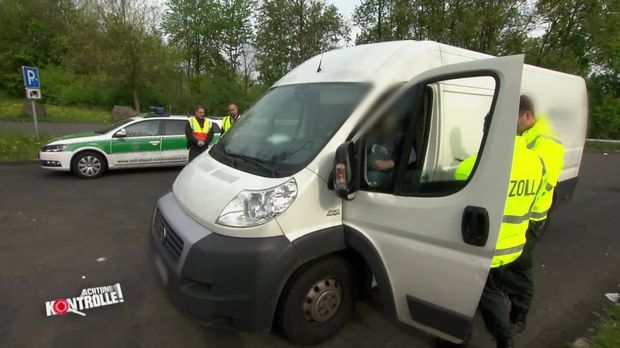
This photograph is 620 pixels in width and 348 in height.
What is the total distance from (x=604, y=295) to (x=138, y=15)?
28757 mm

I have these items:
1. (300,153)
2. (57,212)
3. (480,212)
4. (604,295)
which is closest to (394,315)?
(480,212)

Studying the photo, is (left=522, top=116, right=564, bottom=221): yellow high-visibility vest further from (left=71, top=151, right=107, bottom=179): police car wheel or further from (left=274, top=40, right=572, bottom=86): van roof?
(left=71, top=151, right=107, bottom=179): police car wheel

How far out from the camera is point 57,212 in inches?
218

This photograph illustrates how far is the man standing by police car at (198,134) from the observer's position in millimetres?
5969

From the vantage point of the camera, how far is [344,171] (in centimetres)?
214

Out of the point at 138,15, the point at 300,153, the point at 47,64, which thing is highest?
the point at 138,15

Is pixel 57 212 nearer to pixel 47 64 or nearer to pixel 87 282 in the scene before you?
pixel 87 282

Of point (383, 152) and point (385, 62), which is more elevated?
point (385, 62)

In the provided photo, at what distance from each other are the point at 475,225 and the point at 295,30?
31.4 meters

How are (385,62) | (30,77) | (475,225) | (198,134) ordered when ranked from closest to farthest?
(475,225)
(385,62)
(198,134)
(30,77)

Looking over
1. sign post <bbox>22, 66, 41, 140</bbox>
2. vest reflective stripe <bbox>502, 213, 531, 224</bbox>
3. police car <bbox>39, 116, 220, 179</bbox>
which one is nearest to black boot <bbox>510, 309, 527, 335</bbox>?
vest reflective stripe <bbox>502, 213, 531, 224</bbox>

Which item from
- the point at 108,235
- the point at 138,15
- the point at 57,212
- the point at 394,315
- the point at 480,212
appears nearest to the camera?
the point at 480,212

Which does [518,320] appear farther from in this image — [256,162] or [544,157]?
[256,162]

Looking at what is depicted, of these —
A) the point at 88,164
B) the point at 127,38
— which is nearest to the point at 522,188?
the point at 88,164
